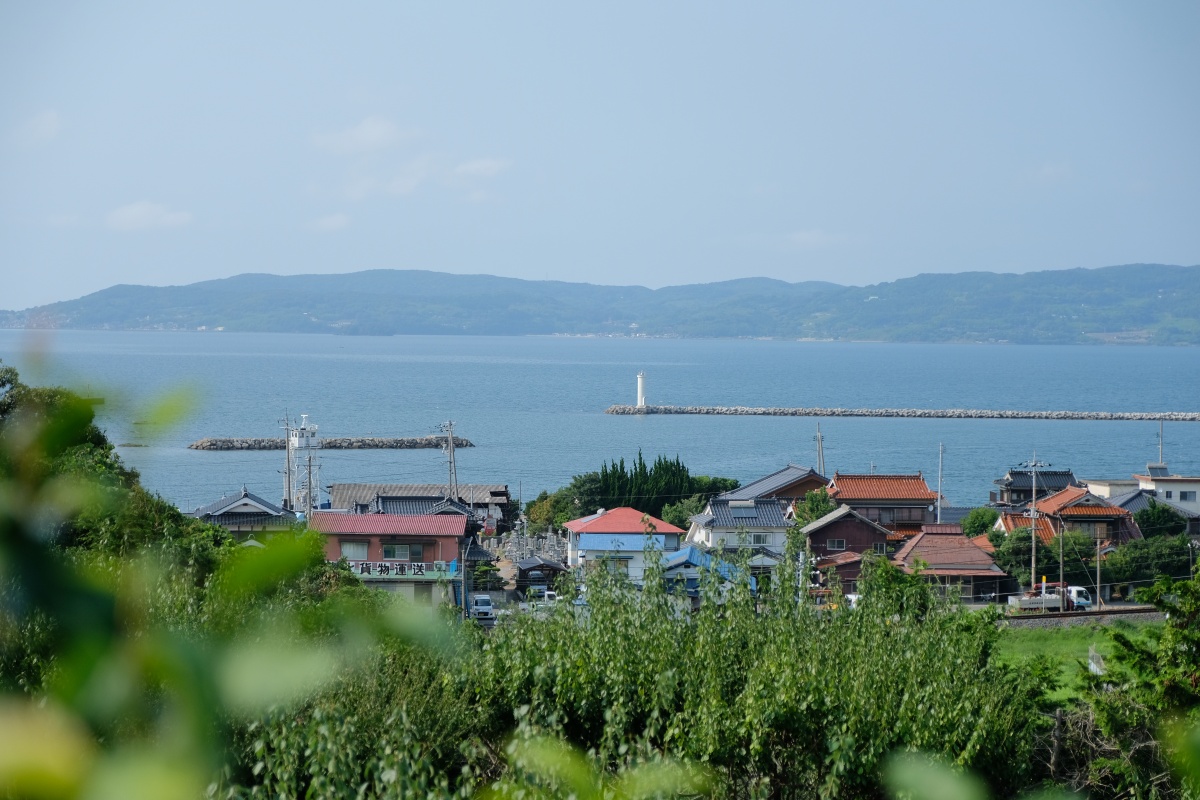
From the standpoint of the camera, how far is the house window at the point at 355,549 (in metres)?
12.4

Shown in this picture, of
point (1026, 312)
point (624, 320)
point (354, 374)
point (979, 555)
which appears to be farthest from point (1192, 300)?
point (979, 555)

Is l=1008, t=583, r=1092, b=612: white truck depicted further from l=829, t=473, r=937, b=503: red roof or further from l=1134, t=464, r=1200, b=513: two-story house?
l=1134, t=464, r=1200, b=513: two-story house

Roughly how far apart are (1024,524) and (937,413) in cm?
2938

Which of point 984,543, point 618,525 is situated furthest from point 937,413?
point 618,525

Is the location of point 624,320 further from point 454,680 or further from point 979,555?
point 454,680

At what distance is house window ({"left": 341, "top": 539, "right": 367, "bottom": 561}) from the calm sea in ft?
6.67

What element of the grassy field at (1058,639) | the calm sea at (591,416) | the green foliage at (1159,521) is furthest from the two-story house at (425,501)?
the green foliage at (1159,521)

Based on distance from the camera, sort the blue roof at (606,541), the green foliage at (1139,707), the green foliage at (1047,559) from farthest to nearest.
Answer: the blue roof at (606,541), the green foliage at (1047,559), the green foliage at (1139,707)

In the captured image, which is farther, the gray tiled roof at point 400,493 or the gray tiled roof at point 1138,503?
the gray tiled roof at point 400,493

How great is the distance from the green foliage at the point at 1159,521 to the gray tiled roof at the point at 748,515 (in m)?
5.19

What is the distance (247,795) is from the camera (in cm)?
208

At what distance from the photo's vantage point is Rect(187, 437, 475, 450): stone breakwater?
31828 mm

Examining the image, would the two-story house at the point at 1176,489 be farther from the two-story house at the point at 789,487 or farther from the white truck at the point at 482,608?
the white truck at the point at 482,608

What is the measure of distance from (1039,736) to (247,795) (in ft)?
12.8
